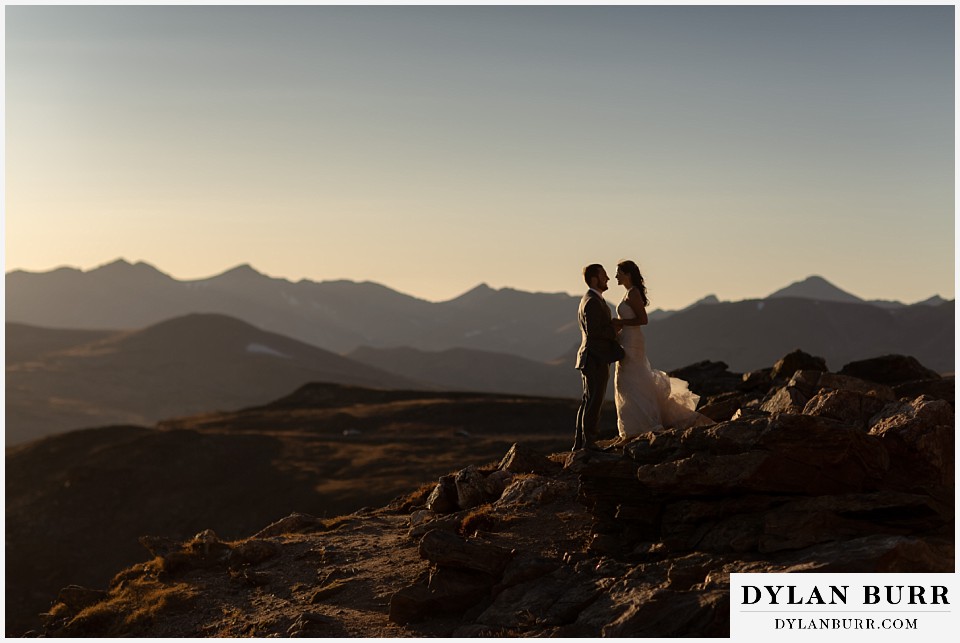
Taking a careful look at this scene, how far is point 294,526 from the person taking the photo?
2270 centimetres

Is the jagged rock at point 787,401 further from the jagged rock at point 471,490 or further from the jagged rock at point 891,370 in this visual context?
→ the jagged rock at point 891,370

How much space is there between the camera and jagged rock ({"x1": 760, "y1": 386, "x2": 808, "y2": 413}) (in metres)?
19.6

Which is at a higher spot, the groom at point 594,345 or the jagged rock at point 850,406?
the groom at point 594,345

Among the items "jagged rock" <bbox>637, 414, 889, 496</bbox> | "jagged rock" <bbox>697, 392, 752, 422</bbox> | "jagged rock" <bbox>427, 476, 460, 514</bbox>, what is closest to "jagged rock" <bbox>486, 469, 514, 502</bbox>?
"jagged rock" <bbox>427, 476, 460, 514</bbox>

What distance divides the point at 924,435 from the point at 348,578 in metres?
10.0

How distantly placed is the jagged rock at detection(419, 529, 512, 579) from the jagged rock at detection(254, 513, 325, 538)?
756 centimetres

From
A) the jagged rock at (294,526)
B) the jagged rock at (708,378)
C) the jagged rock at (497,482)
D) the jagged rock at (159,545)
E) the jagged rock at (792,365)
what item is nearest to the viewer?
the jagged rock at (497,482)

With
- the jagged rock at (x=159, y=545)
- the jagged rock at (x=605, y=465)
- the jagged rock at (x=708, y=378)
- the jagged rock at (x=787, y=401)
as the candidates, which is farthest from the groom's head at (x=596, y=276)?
the jagged rock at (x=708, y=378)

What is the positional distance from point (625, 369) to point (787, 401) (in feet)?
12.8

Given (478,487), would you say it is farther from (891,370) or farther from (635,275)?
(891,370)

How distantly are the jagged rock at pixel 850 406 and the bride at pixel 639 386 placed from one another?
9.56ft

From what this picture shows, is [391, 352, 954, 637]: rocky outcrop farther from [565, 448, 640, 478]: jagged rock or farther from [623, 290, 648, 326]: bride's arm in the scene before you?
[623, 290, 648, 326]: bride's arm

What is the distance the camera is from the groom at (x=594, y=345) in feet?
59.5

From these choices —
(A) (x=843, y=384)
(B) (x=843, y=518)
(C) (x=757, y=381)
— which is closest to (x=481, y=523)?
(B) (x=843, y=518)
